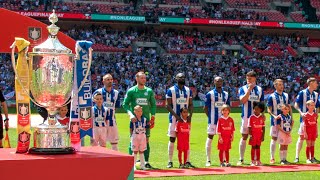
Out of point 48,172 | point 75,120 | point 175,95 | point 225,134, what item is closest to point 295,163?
point 225,134

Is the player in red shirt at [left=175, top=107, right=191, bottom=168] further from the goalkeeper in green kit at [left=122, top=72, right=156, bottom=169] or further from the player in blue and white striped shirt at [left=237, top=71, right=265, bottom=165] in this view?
the player in blue and white striped shirt at [left=237, top=71, right=265, bottom=165]

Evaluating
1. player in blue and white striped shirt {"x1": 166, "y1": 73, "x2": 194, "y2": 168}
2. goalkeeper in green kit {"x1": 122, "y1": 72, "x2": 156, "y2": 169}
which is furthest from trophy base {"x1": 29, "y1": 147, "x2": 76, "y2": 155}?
player in blue and white striped shirt {"x1": 166, "y1": 73, "x2": 194, "y2": 168}

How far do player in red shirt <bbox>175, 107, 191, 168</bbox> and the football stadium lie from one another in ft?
0.07

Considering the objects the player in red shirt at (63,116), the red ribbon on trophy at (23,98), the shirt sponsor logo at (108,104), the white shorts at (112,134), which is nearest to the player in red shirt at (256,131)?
the white shorts at (112,134)

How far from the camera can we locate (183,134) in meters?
11.4

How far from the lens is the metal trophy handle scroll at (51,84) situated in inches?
200

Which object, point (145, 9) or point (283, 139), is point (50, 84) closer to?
point (283, 139)

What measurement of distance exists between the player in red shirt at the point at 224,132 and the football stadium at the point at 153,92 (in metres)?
0.02

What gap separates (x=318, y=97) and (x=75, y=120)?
332 inches

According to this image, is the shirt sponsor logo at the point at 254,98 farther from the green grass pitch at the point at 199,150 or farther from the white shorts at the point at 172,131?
the white shorts at the point at 172,131

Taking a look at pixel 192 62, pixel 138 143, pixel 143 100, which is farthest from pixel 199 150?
pixel 192 62

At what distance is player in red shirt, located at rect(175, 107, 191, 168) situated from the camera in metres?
11.4

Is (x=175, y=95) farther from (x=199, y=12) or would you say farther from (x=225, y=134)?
(x=199, y=12)

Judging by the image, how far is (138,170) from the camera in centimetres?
1080
